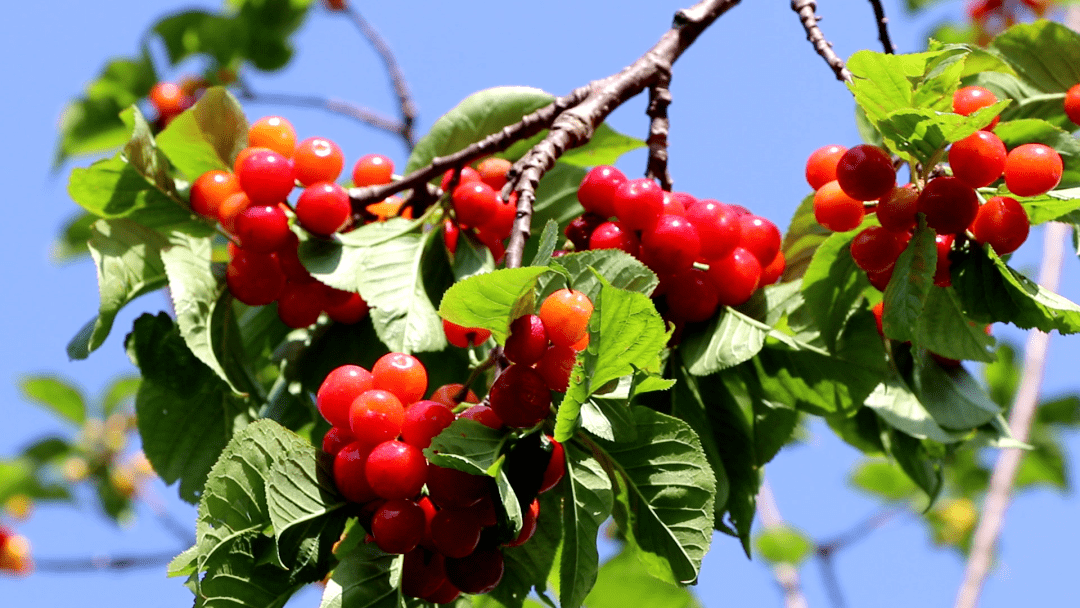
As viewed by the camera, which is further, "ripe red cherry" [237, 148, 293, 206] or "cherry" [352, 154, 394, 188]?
"cherry" [352, 154, 394, 188]

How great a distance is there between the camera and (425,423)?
53.8 inches

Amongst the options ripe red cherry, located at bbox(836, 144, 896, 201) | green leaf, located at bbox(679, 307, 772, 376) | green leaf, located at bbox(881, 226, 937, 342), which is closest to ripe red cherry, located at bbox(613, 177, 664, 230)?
green leaf, located at bbox(679, 307, 772, 376)

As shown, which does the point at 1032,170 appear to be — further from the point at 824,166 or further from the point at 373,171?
the point at 373,171

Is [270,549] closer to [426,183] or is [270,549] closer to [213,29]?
[426,183]

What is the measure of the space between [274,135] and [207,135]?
15 centimetres

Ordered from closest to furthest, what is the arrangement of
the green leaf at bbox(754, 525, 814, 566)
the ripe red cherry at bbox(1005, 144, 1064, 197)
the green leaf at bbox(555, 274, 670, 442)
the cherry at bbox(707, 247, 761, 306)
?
the green leaf at bbox(555, 274, 670, 442) → the ripe red cherry at bbox(1005, 144, 1064, 197) → the cherry at bbox(707, 247, 761, 306) → the green leaf at bbox(754, 525, 814, 566)

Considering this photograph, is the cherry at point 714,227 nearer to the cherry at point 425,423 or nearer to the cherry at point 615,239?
the cherry at point 615,239

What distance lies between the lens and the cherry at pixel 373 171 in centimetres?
212

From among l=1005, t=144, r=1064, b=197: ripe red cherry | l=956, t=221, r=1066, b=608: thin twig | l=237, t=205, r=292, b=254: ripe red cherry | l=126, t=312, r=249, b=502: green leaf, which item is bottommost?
l=956, t=221, r=1066, b=608: thin twig

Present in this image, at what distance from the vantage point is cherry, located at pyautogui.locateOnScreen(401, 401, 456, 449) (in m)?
1.36

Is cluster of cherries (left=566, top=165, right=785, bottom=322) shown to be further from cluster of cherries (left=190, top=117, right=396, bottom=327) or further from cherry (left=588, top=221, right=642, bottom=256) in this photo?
cluster of cherries (left=190, top=117, right=396, bottom=327)

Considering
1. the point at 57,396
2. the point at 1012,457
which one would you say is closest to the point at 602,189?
the point at 1012,457

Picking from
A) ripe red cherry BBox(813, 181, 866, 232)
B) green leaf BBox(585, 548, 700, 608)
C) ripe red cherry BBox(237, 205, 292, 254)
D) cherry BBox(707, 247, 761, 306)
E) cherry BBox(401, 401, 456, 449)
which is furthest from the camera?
green leaf BBox(585, 548, 700, 608)

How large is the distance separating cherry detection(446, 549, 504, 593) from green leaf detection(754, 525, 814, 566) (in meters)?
3.39
